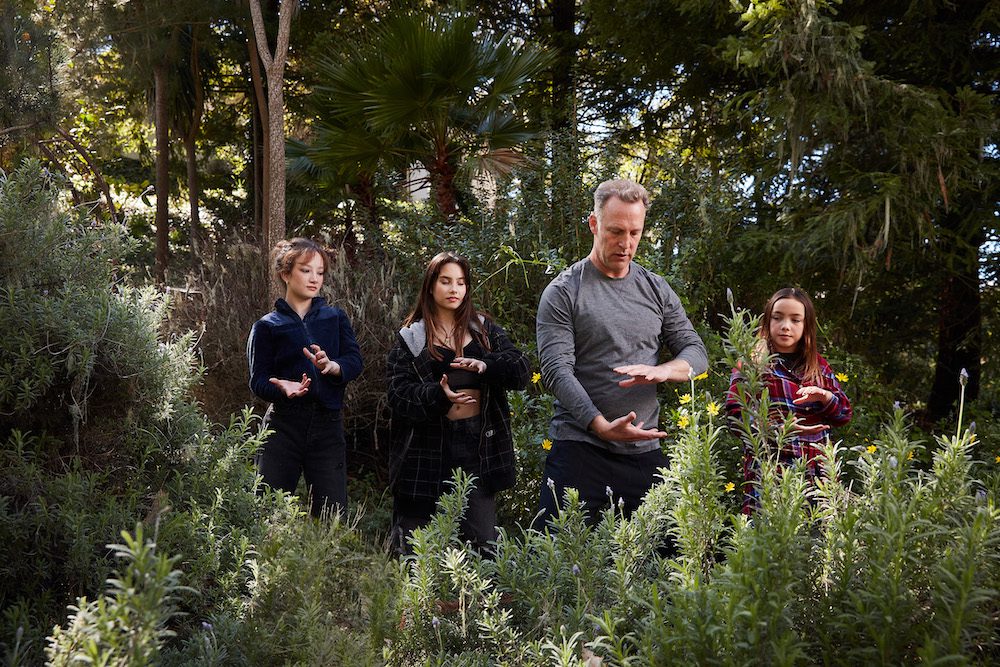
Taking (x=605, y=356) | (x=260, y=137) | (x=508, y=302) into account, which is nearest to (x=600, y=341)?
(x=605, y=356)

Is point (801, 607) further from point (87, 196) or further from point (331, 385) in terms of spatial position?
point (87, 196)

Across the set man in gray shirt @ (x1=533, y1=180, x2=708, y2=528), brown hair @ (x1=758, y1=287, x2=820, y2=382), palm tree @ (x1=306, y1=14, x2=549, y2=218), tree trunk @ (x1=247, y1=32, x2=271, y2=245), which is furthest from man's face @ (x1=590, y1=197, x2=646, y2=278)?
tree trunk @ (x1=247, y1=32, x2=271, y2=245)

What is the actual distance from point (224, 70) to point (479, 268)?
11.9m

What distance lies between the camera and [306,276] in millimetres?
4312

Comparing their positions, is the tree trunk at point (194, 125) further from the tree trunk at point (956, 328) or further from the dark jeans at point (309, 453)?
the tree trunk at point (956, 328)

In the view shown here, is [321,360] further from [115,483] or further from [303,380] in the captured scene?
[115,483]

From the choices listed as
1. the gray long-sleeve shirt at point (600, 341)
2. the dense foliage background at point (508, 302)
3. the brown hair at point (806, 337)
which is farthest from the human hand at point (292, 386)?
the brown hair at point (806, 337)

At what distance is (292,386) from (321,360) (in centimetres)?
18

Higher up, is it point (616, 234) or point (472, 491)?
point (616, 234)

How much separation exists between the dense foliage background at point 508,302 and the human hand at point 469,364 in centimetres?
83

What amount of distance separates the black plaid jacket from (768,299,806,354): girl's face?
1153mm

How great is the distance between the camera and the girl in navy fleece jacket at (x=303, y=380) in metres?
4.12

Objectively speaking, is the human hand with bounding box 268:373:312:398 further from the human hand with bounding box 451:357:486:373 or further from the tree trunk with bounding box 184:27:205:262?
the tree trunk with bounding box 184:27:205:262

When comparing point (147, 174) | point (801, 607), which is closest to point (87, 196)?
point (147, 174)
